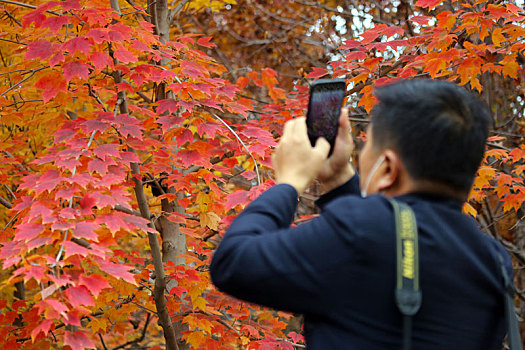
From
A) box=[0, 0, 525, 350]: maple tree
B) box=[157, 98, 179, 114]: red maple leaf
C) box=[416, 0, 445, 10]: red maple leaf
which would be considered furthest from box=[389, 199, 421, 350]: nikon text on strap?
box=[416, 0, 445, 10]: red maple leaf

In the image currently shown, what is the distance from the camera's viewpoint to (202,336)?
117 inches

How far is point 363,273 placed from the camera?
3.11ft

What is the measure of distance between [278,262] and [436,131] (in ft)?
1.36

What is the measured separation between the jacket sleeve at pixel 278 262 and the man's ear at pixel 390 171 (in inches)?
7.0

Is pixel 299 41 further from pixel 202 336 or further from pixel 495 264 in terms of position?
pixel 495 264

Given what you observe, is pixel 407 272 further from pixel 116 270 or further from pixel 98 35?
pixel 98 35

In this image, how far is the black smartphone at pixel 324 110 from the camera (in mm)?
1229

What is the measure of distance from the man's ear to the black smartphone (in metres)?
0.20

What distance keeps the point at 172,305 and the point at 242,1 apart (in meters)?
6.75

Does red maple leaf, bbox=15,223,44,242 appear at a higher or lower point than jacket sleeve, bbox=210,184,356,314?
lower

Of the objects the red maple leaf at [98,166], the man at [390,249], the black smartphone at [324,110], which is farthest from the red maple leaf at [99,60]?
the man at [390,249]

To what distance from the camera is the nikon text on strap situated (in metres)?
0.93

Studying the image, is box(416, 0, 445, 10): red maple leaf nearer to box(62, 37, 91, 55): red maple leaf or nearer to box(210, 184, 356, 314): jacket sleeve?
box(62, 37, 91, 55): red maple leaf

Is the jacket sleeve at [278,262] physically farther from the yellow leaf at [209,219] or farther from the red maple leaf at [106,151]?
the yellow leaf at [209,219]
